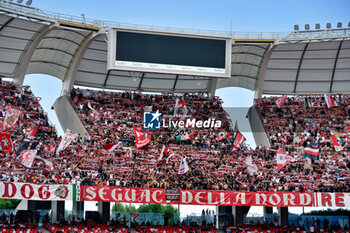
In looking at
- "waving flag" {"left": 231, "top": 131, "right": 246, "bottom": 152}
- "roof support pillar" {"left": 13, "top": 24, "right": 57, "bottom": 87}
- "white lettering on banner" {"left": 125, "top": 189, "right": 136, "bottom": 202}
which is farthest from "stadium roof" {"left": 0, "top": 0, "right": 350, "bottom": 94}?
"white lettering on banner" {"left": 125, "top": 189, "right": 136, "bottom": 202}

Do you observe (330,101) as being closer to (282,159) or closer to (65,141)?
(282,159)

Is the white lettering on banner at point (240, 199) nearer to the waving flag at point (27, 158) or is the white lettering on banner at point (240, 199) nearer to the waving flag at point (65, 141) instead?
the waving flag at point (65, 141)

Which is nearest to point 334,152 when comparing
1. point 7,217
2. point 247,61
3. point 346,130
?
point 346,130

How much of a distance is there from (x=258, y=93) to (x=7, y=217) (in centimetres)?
3022

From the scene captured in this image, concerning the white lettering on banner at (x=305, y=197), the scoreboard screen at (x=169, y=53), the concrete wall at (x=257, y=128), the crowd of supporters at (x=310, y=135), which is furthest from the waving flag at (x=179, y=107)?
the white lettering on banner at (x=305, y=197)

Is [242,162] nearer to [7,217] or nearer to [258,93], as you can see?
[258,93]

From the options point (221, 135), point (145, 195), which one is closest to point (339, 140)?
point (221, 135)

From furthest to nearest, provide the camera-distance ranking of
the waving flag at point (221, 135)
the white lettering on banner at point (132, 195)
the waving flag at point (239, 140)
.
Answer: the waving flag at point (221, 135) < the waving flag at point (239, 140) < the white lettering on banner at point (132, 195)

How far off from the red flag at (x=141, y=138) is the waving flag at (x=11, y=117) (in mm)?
10506

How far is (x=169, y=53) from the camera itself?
174ft

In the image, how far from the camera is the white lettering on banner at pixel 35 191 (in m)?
40.4

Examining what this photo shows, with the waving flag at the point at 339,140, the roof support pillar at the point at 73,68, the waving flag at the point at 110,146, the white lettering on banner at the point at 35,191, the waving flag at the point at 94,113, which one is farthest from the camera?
the waving flag at the point at 94,113

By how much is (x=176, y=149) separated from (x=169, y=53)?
29.0 feet

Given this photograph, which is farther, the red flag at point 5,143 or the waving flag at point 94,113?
the waving flag at point 94,113
